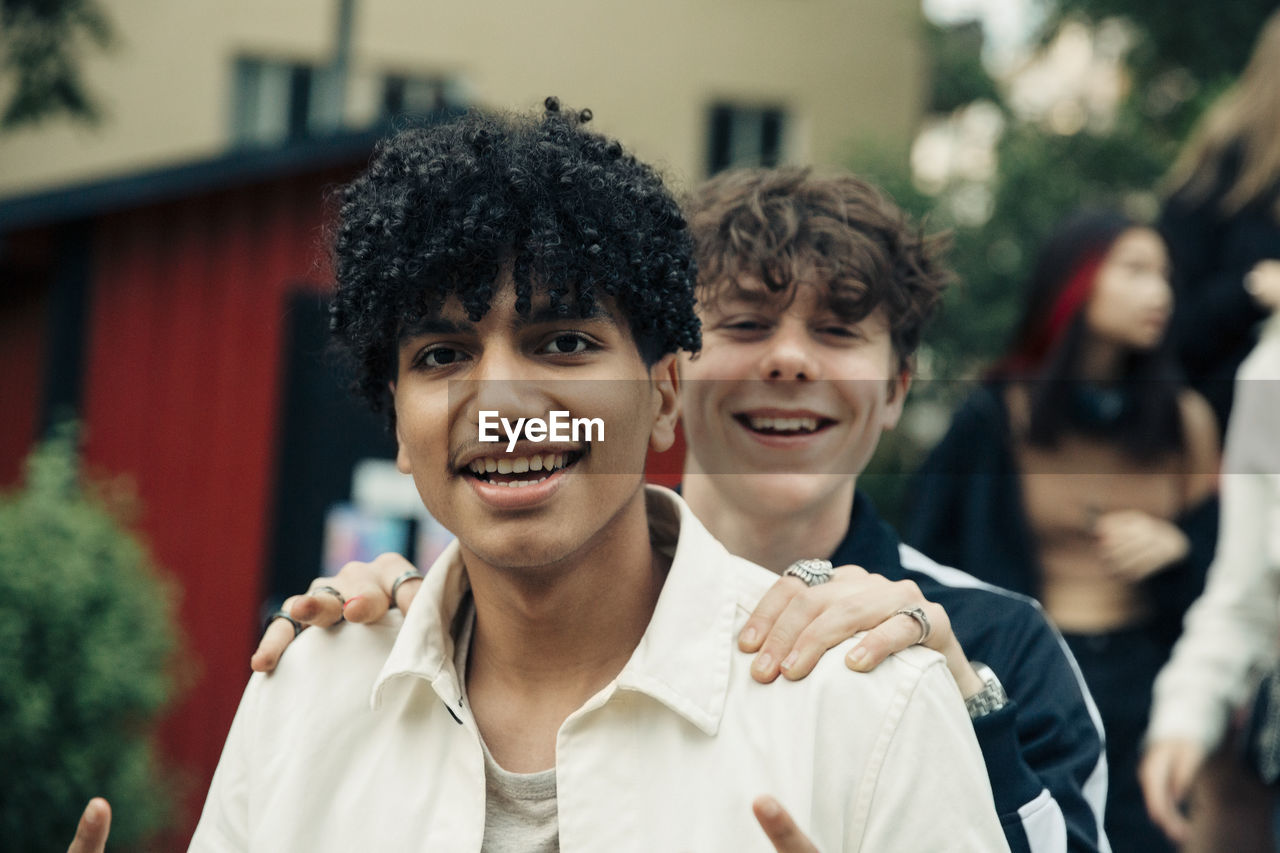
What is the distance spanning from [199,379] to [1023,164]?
6468mm

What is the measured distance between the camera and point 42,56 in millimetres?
8797

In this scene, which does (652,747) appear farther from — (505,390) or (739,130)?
(739,130)

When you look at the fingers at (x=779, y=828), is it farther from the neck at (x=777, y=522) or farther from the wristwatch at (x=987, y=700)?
the neck at (x=777, y=522)

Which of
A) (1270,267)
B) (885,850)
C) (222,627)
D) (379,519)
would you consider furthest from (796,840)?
(222,627)

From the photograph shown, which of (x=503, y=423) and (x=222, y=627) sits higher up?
(x=503, y=423)

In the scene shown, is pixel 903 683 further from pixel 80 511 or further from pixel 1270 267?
pixel 80 511

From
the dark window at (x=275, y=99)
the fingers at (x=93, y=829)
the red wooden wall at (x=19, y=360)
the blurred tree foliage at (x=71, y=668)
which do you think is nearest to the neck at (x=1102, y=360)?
the fingers at (x=93, y=829)

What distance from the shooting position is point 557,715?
74.6 inches

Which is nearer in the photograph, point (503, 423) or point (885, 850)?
point (885, 850)

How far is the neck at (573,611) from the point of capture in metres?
1.89

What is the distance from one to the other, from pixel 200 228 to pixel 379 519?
172cm

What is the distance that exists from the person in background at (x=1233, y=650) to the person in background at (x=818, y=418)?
A: 3.79ft

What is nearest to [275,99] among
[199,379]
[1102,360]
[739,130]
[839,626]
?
[739,130]

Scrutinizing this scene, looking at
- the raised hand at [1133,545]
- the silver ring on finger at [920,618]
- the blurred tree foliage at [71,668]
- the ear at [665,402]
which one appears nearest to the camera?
the silver ring on finger at [920,618]
